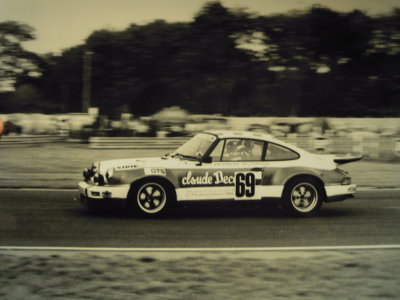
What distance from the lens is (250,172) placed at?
7.52m

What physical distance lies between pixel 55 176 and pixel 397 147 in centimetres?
640

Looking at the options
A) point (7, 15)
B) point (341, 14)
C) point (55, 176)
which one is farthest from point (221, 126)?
point (55, 176)

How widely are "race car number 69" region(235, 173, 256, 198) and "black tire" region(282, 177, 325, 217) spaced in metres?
0.50

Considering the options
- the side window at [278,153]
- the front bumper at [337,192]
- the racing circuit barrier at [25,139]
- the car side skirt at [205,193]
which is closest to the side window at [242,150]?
the side window at [278,153]

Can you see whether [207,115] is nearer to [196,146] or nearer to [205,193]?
[196,146]

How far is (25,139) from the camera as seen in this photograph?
900 cm

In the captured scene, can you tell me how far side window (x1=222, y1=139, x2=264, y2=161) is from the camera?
24.9ft

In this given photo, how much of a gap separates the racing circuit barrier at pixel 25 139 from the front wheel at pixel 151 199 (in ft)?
7.32

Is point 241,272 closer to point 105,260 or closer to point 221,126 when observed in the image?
point 105,260

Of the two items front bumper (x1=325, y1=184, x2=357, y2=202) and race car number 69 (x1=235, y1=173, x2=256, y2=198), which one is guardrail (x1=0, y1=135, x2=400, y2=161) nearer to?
front bumper (x1=325, y1=184, x2=357, y2=202)

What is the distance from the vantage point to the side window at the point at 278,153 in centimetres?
771

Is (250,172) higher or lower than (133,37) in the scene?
lower

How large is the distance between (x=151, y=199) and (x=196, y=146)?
1.04m

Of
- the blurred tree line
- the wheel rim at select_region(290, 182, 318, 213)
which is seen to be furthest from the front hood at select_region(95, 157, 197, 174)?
the wheel rim at select_region(290, 182, 318, 213)
